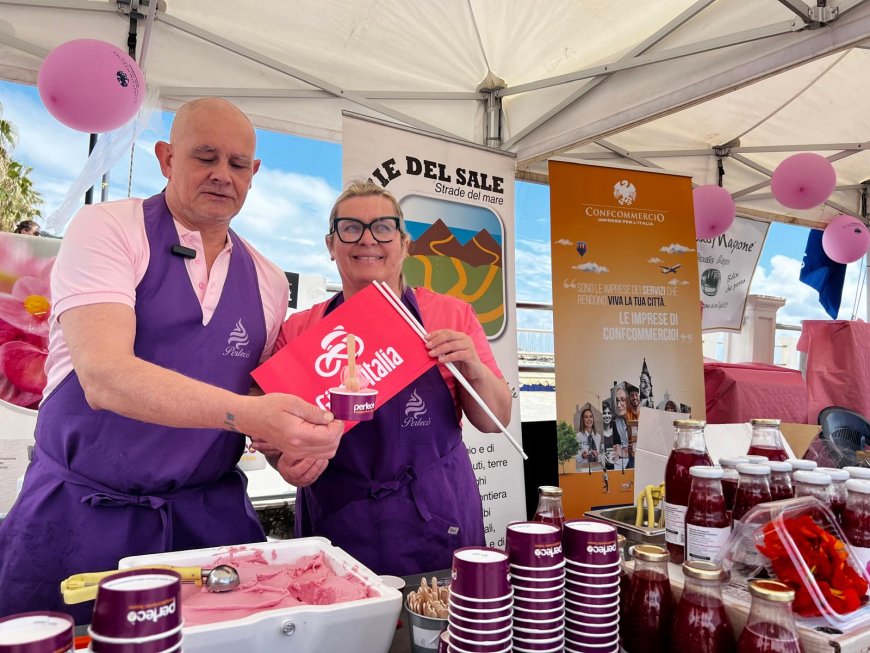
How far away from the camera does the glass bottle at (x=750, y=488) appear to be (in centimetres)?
131

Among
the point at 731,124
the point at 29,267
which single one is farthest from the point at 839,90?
the point at 29,267

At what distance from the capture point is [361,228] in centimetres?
198

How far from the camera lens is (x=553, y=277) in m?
4.25

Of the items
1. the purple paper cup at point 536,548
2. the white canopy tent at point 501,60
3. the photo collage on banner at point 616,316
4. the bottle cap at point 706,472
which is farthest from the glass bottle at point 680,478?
the white canopy tent at point 501,60

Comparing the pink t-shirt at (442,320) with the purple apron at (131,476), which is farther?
the pink t-shirt at (442,320)

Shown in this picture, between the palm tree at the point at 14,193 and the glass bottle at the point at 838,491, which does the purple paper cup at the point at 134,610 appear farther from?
the palm tree at the point at 14,193

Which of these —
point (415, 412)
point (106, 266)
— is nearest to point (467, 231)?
point (415, 412)

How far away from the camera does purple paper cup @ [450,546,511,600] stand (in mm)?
865

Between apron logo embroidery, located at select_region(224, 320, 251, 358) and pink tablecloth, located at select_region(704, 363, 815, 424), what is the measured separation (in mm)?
4250

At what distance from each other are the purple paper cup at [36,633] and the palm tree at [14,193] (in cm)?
458

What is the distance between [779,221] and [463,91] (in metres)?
4.62

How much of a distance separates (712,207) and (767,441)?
442cm

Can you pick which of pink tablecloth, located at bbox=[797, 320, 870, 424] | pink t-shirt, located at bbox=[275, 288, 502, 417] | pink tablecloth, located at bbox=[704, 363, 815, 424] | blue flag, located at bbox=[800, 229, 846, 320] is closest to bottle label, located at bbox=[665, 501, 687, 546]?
pink t-shirt, located at bbox=[275, 288, 502, 417]

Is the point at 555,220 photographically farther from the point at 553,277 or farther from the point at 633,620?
the point at 633,620
